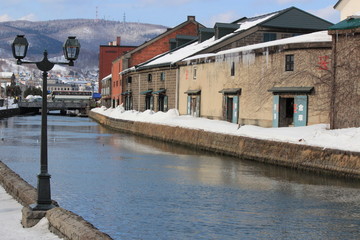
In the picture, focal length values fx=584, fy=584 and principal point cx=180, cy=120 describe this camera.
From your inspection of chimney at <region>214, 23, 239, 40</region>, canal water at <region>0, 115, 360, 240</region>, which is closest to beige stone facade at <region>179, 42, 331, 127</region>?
chimney at <region>214, 23, 239, 40</region>

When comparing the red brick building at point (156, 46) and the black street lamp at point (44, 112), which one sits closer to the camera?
the black street lamp at point (44, 112)

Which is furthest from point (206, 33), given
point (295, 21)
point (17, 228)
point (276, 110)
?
point (17, 228)

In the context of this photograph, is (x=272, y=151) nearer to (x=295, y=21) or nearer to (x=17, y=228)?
(x=17, y=228)

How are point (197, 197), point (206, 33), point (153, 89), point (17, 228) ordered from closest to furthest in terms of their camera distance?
1. point (17, 228)
2. point (197, 197)
3. point (206, 33)
4. point (153, 89)

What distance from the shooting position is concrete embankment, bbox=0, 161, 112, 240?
400 inches

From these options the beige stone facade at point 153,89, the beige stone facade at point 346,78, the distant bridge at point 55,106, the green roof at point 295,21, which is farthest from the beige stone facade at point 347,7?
the distant bridge at point 55,106

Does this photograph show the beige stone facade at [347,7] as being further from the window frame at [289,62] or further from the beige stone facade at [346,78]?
the beige stone facade at [346,78]

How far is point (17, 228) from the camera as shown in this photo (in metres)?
12.3

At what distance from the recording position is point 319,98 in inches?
1267

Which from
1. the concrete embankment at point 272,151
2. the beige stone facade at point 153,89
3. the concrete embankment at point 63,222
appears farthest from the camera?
the beige stone facade at point 153,89

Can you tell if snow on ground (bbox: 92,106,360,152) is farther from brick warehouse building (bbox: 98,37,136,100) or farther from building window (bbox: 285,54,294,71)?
brick warehouse building (bbox: 98,37,136,100)

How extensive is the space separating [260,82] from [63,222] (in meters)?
27.8

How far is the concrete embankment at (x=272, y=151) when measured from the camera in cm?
2331

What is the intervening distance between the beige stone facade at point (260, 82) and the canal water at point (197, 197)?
583 cm
